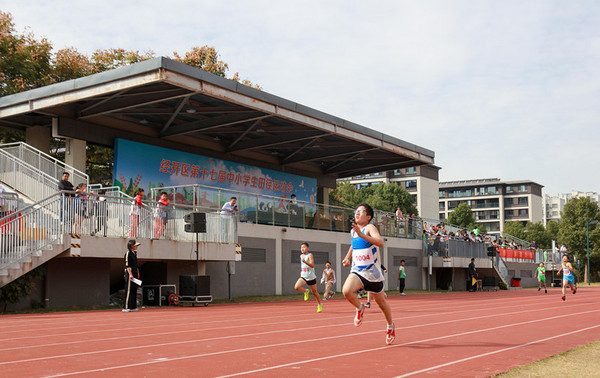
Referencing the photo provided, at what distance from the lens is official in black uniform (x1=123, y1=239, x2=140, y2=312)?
1884 cm

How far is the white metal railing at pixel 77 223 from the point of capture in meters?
18.7

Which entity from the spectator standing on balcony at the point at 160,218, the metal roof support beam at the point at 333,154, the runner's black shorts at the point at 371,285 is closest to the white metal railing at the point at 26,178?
the spectator standing on balcony at the point at 160,218

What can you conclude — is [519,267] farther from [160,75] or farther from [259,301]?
[160,75]

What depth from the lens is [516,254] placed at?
55094 millimetres

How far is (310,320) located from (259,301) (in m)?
11.5

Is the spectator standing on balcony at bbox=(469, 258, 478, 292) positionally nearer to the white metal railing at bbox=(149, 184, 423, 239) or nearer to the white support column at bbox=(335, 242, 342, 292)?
the white metal railing at bbox=(149, 184, 423, 239)

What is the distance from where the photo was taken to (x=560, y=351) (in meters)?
9.71

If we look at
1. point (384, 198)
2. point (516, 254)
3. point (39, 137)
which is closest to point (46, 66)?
point (39, 137)

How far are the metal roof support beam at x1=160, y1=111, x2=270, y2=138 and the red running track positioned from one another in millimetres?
16017

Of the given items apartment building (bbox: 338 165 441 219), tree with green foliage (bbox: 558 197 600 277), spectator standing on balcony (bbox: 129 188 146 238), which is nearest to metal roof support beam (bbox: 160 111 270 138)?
spectator standing on balcony (bbox: 129 188 146 238)

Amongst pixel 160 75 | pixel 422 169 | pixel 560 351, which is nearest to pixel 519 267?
pixel 160 75

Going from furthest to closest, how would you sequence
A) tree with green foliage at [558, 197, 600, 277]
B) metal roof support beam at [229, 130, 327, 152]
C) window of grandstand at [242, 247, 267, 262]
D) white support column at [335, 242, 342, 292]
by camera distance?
tree with green foliage at [558, 197, 600, 277] < metal roof support beam at [229, 130, 327, 152] < white support column at [335, 242, 342, 292] < window of grandstand at [242, 247, 267, 262]

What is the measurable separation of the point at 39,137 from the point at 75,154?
2717 millimetres

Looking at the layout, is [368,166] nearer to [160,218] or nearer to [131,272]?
[160,218]
